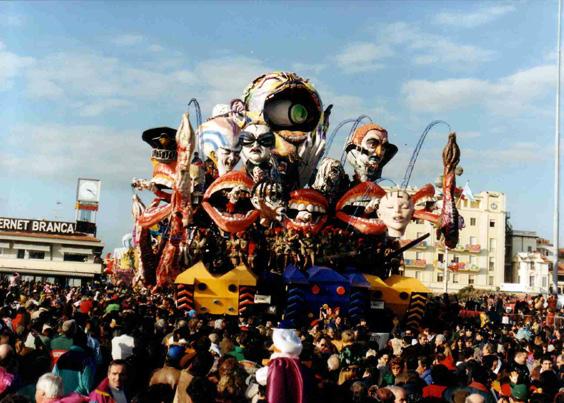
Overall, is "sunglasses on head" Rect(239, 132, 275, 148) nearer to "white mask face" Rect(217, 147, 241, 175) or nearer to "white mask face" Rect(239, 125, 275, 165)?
"white mask face" Rect(239, 125, 275, 165)

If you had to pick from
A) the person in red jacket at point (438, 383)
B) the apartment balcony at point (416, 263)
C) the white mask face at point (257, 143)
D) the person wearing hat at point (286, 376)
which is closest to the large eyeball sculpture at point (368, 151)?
the white mask face at point (257, 143)

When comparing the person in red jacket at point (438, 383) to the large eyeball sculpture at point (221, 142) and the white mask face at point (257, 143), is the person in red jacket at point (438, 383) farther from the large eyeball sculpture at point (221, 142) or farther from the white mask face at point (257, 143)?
the large eyeball sculpture at point (221, 142)

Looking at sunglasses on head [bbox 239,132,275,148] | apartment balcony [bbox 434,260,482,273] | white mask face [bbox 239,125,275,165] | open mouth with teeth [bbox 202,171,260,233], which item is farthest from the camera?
apartment balcony [bbox 434,260,482,273]

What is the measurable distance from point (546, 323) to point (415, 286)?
5.31 meters

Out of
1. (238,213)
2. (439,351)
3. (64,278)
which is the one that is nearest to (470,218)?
(64,278)

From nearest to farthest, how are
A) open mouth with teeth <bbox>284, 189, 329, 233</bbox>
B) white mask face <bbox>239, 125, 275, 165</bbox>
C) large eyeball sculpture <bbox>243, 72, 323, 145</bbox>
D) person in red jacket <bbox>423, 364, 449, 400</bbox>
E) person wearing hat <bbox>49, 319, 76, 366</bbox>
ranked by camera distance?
person in red jacket <bbox>423, 364, 449, 400</bbox> → person wearing hat <bbox>49, 319, 76, 366</bbox> → open mouth with teeth <bbox>284, 189, 329, 233</bbox> → white mask face <bbox>239, 125, 275, 165</bbox> → large eyeball sculpture <bbox>243, 72, 323, 145</bbox>

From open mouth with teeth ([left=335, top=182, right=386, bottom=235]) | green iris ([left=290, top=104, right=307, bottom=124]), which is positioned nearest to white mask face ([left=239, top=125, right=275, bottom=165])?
green iris ([left=290, top=104, right=307, bottom=124])

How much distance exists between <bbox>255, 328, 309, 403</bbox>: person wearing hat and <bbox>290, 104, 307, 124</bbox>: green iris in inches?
1239

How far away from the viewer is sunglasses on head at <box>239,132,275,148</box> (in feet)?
114

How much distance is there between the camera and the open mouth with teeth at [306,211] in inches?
1291

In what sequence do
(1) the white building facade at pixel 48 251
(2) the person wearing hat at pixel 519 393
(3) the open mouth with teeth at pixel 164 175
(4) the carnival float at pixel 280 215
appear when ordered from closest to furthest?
(2) the person wearing hat at pixel 519 393 < (4) the carnival float at pixel 280 215 < (3) the open mouth with teeth at pixel 164 175 < (1) the white building facade at pixel 48 251

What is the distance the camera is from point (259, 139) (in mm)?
34781

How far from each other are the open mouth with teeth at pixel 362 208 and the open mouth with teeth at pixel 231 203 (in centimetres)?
414

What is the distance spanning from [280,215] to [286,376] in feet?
81.8
